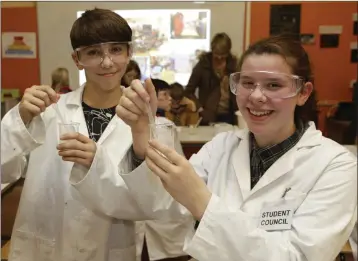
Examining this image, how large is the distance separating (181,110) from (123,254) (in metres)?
0.57

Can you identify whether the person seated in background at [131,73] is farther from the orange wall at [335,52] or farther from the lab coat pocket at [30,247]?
the orange wall at [335,52]

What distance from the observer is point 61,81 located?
1.20m

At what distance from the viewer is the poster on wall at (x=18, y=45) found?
1.26 meters

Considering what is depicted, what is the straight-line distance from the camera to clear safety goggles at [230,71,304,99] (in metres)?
0.97

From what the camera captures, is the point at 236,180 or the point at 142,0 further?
the point at 142,0

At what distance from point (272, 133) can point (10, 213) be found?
2.76 feet

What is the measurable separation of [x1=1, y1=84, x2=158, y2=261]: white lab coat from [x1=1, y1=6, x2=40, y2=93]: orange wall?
0.48ft

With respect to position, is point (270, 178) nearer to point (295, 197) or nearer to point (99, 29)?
point (295, 197)

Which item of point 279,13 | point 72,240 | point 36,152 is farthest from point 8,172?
point 279,13

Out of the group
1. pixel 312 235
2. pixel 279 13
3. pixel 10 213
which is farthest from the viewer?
pixel 279 13

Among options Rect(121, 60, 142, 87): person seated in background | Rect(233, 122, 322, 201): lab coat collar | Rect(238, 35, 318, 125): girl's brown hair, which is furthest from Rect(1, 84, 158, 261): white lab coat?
Rect(238, 35, 318, 125): girl's brown hair

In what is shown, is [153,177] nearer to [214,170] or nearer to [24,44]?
[214,170]

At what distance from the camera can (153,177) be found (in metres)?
0.99

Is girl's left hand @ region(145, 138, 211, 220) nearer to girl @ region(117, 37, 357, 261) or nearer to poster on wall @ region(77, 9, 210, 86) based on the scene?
girl @ region(117, 37, 357, 261)
